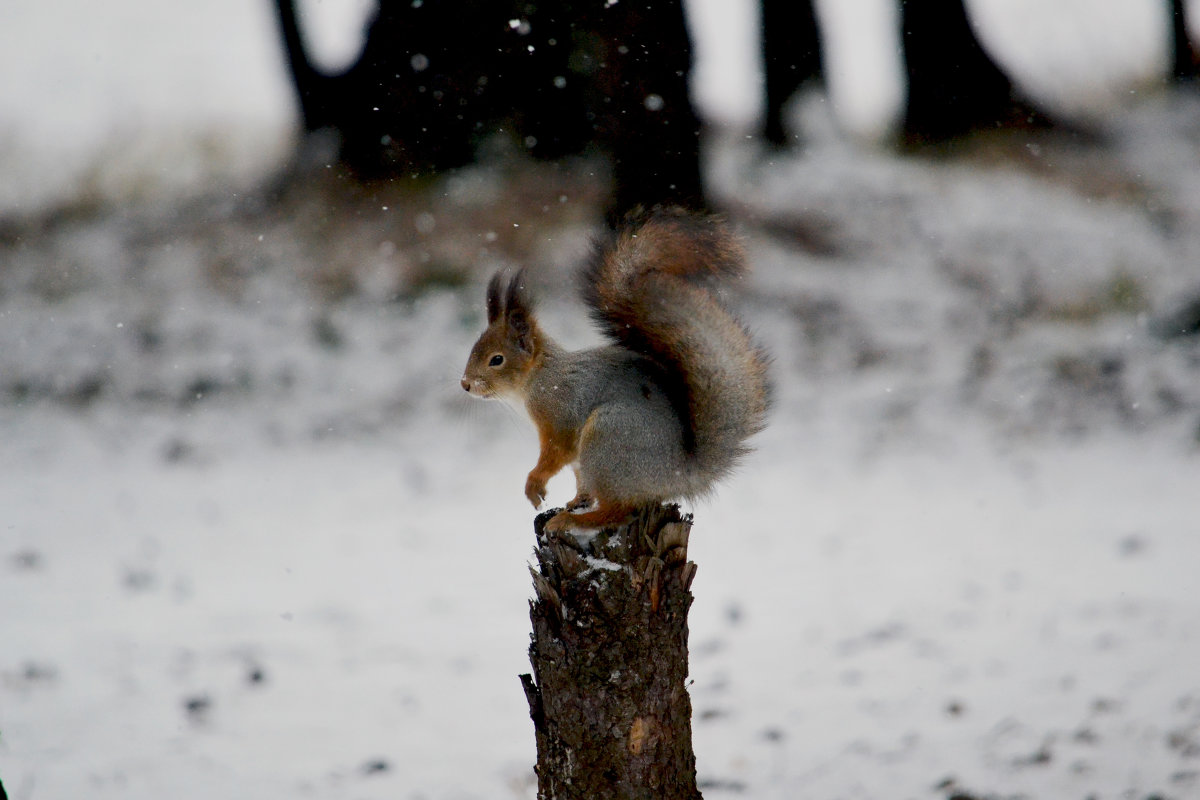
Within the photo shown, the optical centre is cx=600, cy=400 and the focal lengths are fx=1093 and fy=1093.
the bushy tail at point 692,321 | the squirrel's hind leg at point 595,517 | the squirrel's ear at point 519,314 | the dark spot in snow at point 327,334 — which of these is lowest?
the squirrel's hind leg at point 595,517

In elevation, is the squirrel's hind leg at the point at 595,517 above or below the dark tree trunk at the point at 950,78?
below

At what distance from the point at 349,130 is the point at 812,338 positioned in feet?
10.6

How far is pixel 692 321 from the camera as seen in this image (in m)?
2.13

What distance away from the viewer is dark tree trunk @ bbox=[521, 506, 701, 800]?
1973 mm

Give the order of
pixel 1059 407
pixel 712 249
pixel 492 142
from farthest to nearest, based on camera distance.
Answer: pixel 492 142
pixel 1059 407
pixel 712 249

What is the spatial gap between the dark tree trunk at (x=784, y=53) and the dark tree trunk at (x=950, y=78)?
61 centimetres

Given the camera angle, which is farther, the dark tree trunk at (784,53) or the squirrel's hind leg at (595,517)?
the dark tree trunk at (784,53)

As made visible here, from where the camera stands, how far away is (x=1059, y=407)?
482 cm

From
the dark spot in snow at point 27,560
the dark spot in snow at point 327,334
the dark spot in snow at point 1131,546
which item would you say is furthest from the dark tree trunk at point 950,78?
the dark spot in snow at point 27,560

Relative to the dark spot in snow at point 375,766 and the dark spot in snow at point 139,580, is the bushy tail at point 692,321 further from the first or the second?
the dark spot in snow at point 139,580

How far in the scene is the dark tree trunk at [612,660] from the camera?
1973 mm

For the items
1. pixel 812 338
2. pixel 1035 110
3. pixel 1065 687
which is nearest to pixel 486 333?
pixel 1065 687

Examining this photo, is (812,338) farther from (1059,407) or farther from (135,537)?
(135,537)

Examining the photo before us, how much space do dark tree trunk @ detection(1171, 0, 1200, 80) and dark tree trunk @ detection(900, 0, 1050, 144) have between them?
0.93 metres
